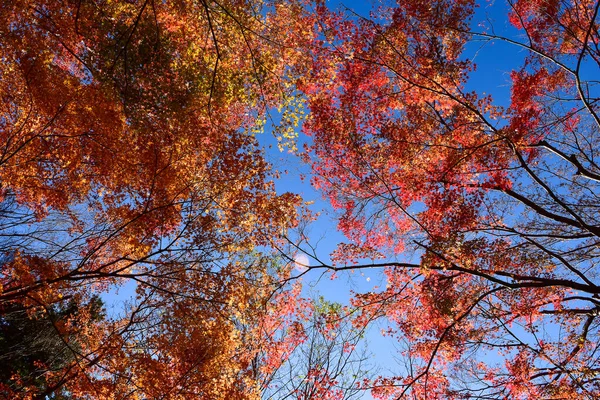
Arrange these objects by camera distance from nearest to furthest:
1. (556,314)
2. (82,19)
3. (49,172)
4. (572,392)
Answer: (572,392) < (82,19) < (556,314) < (49,172)

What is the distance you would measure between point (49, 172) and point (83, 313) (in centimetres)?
628

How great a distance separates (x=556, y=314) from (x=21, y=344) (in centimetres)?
1702

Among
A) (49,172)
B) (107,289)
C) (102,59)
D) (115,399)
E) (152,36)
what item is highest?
(152,36)

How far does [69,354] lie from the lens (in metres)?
13.7

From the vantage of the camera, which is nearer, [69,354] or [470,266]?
[470,266]

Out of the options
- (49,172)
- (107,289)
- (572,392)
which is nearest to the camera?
(572,392)

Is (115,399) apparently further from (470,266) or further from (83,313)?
(470,266)

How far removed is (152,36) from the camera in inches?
341

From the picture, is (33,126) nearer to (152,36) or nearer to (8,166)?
(8,166)

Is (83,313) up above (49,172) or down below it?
below

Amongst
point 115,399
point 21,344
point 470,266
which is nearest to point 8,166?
point 115,399

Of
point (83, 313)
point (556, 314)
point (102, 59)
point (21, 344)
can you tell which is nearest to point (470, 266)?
point (556, 314)

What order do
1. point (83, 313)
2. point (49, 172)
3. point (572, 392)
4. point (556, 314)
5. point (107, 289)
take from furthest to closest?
point (83, 313) → point (107, 289) → point (49, 172) → point (556, 314) → point (572, 392)

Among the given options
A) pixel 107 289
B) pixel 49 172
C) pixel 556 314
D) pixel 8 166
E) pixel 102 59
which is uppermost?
pixel 102 59
